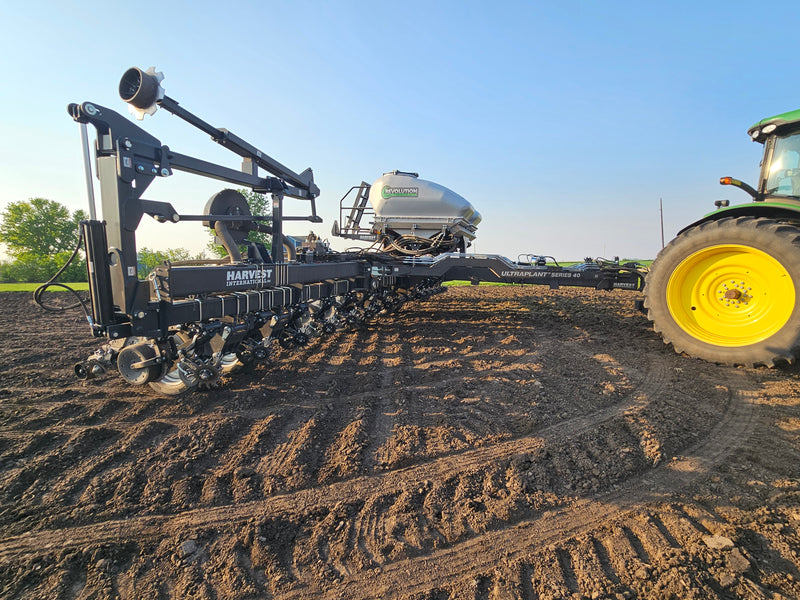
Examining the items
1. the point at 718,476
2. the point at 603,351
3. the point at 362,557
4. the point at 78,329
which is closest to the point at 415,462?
the point at 362,557

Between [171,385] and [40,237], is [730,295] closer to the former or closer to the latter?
[171,385]

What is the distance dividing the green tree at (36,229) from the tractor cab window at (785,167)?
3976cm

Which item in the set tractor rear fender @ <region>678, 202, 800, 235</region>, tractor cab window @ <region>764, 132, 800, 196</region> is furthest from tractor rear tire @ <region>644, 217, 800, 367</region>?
tractor cab window @ <region>764, 132, 800, 196</region>

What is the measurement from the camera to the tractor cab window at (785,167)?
4.27 metres

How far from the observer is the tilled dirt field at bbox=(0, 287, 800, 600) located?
5.44 feet

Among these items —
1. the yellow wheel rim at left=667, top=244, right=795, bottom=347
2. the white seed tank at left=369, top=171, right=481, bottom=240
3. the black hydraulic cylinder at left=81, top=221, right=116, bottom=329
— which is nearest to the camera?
the black hydraulic cylinder at left=81, top=221, right=116, bottom=329

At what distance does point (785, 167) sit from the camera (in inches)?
170

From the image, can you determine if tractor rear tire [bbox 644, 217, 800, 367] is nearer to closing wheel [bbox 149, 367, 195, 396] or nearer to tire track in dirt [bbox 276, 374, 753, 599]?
tire track in dirt [bbox 276, 374, 753, 599]

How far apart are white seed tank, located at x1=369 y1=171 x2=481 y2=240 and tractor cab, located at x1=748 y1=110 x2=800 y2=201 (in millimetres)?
4364

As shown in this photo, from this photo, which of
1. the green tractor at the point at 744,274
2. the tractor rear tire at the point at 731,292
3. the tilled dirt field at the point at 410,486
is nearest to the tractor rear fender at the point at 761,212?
the green tractor at the point at 744,274

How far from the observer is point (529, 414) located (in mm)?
3074

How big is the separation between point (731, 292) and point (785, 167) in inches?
62.5

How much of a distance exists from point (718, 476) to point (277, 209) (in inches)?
192

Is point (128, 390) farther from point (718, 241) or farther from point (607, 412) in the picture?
point (718, 241)
